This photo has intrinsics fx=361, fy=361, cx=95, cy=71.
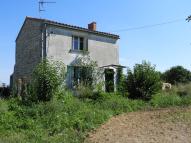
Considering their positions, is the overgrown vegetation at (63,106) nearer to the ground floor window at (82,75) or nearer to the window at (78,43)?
the ground floor window at (82,75)

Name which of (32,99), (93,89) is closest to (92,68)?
(93,89)

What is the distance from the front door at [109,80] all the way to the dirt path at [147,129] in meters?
12.2

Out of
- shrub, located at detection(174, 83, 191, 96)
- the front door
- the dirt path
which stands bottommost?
the dirt path

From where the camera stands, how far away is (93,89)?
2486cm

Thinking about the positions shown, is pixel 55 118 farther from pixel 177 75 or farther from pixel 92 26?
pixel 177 75

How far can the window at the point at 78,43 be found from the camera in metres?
28.4

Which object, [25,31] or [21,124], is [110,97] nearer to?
[21,124]

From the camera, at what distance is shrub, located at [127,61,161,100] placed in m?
23.2

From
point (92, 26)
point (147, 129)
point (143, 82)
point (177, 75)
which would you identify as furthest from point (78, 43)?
point (177, 75)

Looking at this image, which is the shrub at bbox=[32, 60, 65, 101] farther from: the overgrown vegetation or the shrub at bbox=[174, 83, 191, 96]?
the shrub at bbox=[174, 83, 191, 96]

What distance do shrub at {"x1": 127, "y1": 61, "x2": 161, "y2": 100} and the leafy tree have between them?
890 inches

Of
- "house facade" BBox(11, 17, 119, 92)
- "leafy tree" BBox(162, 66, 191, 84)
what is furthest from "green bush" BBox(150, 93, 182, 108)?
"leafy tree" BBox(162, 66, 191, 84)

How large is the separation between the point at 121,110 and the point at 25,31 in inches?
572

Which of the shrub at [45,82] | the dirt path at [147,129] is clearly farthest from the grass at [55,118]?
the dirt path at [147,129]
